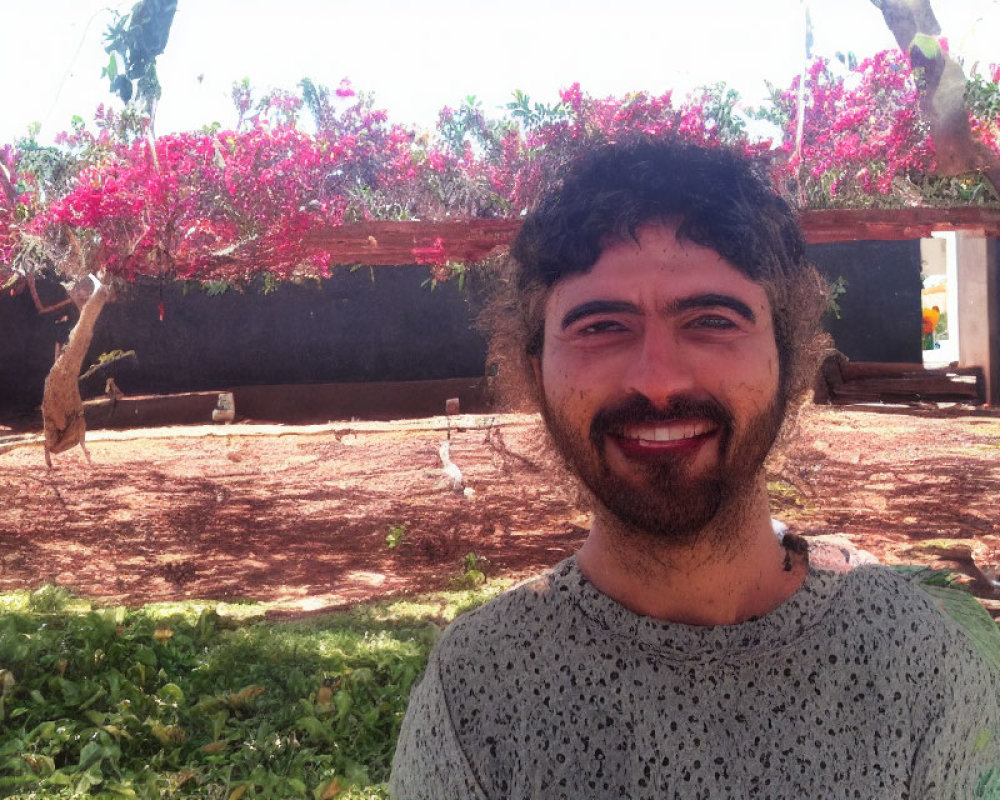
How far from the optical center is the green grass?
2.66 meters

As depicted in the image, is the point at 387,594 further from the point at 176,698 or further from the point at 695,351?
the point at 695,351

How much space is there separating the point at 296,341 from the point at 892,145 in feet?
20.8

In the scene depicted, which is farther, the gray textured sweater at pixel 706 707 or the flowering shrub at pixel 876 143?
the flowering shrub at pixel 876 143

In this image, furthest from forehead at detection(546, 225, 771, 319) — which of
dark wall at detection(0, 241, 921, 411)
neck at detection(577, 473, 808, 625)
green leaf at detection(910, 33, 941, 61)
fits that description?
dark wall at detection(0, 241, 921, 411)

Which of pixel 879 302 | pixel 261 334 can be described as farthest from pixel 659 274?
pixel 879 302

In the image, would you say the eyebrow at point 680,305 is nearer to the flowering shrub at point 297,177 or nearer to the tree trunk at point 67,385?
the flowering shrub at point 297,177

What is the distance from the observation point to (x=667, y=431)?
1.03m

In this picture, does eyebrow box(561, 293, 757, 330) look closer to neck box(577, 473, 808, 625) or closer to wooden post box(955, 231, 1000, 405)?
neck box(577, 473, 808, 625)

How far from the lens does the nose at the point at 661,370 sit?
1.03 metres

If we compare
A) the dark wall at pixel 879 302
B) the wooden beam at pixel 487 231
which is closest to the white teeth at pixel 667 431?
the wooden beam at pixel 487 231

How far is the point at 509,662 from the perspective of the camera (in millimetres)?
1080

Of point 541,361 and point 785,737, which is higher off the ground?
point 541,361

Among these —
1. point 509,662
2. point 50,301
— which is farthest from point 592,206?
point 50,301

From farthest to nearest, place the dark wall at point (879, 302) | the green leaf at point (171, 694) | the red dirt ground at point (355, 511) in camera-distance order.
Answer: the dark wall at point (879, 302), the red dirt ground at point (355, 511), the green leaf at point (171, 694)
